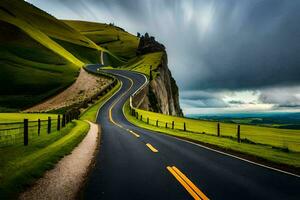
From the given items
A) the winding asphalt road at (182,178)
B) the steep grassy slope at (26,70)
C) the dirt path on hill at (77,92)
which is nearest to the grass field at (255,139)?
the winding asphalt road at (182,178)

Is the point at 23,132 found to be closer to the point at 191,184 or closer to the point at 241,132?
the point at 191,184

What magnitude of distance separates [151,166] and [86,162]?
3.00 metres

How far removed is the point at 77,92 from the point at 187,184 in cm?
6949

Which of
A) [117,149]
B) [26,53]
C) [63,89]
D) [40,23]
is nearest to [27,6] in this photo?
[40,23]

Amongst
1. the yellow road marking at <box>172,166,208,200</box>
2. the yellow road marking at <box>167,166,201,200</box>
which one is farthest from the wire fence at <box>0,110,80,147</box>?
the yellow road marking at <box>172,166,208,200</box>

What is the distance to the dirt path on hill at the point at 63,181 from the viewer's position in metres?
7.92

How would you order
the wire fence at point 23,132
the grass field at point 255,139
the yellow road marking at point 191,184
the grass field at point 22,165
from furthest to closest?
the grass field at point 255,139 < the wire fence at point 23,132 < the grass field at point 22,165 < the yellow road marking at point 191,184

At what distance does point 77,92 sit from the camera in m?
75.4

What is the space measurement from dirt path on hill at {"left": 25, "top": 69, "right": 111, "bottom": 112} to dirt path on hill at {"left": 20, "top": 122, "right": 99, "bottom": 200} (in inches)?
2109

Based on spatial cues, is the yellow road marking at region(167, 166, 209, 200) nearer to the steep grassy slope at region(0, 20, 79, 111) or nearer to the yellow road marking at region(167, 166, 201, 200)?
the yellow road marking at region(167, 166, 201, 200)

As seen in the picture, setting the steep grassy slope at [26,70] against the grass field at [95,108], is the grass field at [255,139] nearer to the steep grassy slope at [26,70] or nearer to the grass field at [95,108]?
the grass field at [95,108]

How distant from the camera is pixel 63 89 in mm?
77250

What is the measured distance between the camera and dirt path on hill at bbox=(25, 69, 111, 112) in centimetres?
6569

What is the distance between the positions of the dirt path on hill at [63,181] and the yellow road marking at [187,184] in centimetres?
305
